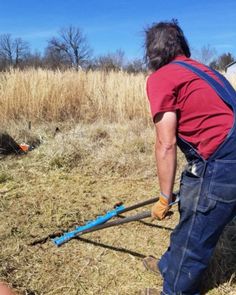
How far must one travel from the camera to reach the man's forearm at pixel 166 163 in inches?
94.1

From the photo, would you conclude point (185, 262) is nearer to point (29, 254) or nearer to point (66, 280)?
point (66, 280)

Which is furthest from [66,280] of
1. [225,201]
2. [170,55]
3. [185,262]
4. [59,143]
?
[59,143]

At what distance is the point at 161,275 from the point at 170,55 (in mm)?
1596

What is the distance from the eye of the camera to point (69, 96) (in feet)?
30.4

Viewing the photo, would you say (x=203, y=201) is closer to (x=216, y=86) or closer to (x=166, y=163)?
(x=166, y=163)

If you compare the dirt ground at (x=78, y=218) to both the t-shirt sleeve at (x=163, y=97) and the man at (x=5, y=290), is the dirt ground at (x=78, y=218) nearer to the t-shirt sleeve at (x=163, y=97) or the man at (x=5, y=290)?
the man at (x=5, y=290)

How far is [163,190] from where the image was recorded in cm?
250

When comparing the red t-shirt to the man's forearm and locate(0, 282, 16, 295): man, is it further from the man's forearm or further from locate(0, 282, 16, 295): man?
locate(0, 282, 16, 295): man

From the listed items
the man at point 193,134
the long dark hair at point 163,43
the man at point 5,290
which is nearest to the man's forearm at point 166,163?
the man at point 193,134

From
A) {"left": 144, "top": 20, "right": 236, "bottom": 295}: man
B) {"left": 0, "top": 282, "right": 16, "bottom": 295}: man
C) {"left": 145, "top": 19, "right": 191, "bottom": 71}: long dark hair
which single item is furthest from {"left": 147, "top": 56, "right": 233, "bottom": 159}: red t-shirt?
{"left": 0, "top": 282, "right": 16, "bottom": 295}: man

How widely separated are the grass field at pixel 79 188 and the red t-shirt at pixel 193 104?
1.25m

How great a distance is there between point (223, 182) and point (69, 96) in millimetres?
7183

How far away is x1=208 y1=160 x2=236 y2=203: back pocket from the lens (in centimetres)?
239

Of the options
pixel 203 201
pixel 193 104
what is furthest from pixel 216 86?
pixel 203 201
